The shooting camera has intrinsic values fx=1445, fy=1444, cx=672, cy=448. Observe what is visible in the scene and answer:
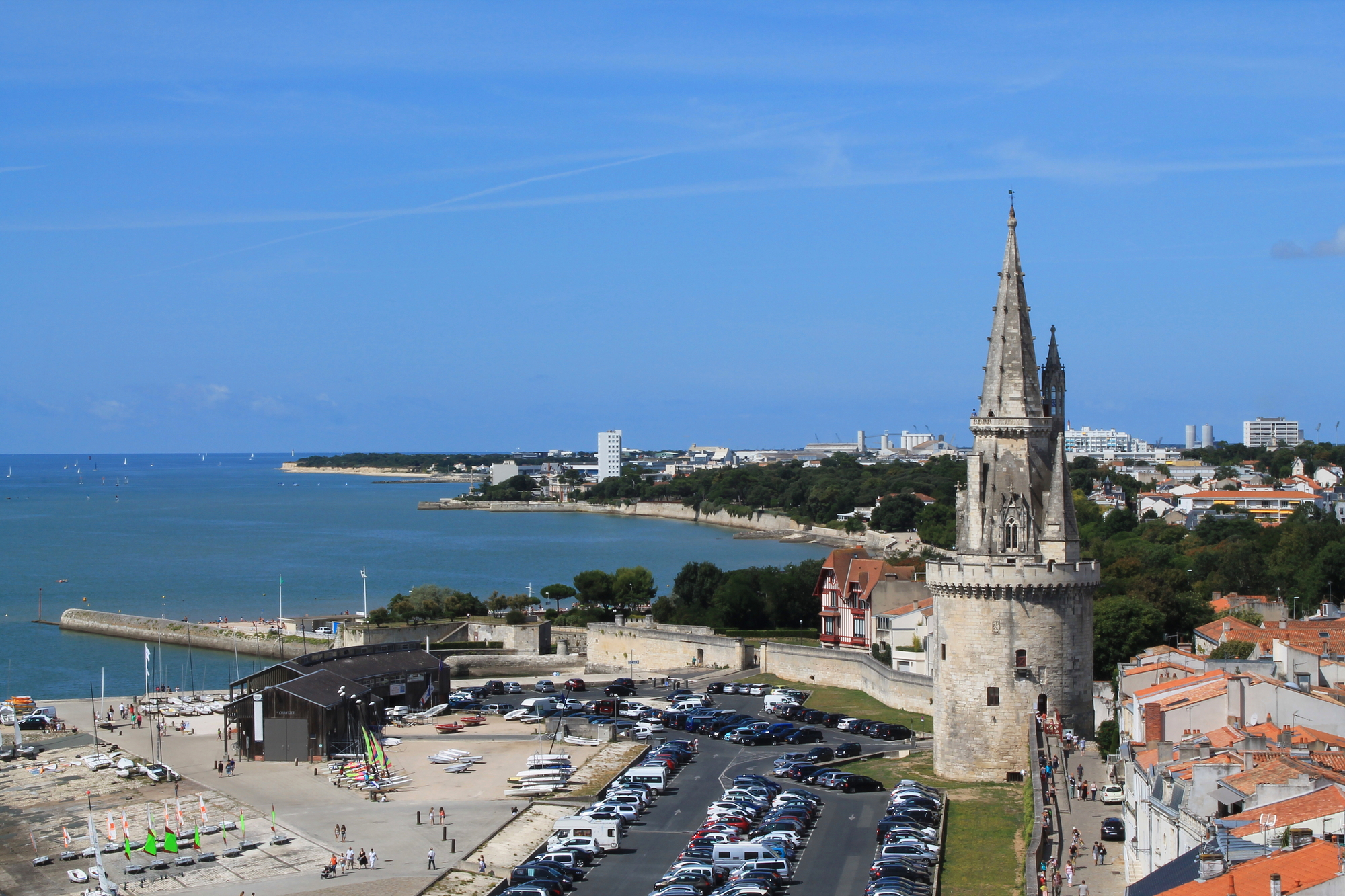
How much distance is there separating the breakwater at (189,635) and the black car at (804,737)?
1169 inches

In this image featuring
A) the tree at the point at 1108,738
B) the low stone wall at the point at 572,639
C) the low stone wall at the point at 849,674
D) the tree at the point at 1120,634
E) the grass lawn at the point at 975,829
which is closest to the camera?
the grass lawn at the point at 975,829

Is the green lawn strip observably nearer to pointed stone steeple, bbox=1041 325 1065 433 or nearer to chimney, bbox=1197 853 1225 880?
pointed stone steeple, bbox=1041 325 1065 433

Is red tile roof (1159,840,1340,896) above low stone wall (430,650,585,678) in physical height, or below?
above

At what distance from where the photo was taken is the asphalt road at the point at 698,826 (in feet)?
83.5

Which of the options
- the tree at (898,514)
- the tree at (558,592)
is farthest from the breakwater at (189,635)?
the tree at (898,514)

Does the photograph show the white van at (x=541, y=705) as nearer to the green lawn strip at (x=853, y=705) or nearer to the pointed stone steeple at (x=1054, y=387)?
the green lawn strip at (x=853, y=705)

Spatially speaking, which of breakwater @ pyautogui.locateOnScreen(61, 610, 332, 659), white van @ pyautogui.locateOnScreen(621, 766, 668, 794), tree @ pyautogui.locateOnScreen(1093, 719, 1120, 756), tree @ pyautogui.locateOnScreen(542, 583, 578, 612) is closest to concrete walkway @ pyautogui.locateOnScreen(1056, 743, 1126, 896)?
tree @ pyautogui.locateOnScreen(1093, 719, 1120, 756)

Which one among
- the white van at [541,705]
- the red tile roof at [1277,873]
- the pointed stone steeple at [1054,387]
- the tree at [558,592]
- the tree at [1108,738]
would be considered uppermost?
the pointed stone steeple at [1054,387]

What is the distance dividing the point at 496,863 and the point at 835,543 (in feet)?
349

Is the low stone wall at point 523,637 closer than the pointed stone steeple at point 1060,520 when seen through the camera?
No

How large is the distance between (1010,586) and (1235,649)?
9469 millimetres

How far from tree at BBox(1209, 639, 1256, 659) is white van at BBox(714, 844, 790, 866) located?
611 inches

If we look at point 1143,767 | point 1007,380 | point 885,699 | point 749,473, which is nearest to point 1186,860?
point 1143,767

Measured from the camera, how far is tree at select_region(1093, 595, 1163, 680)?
4034 centimetres
